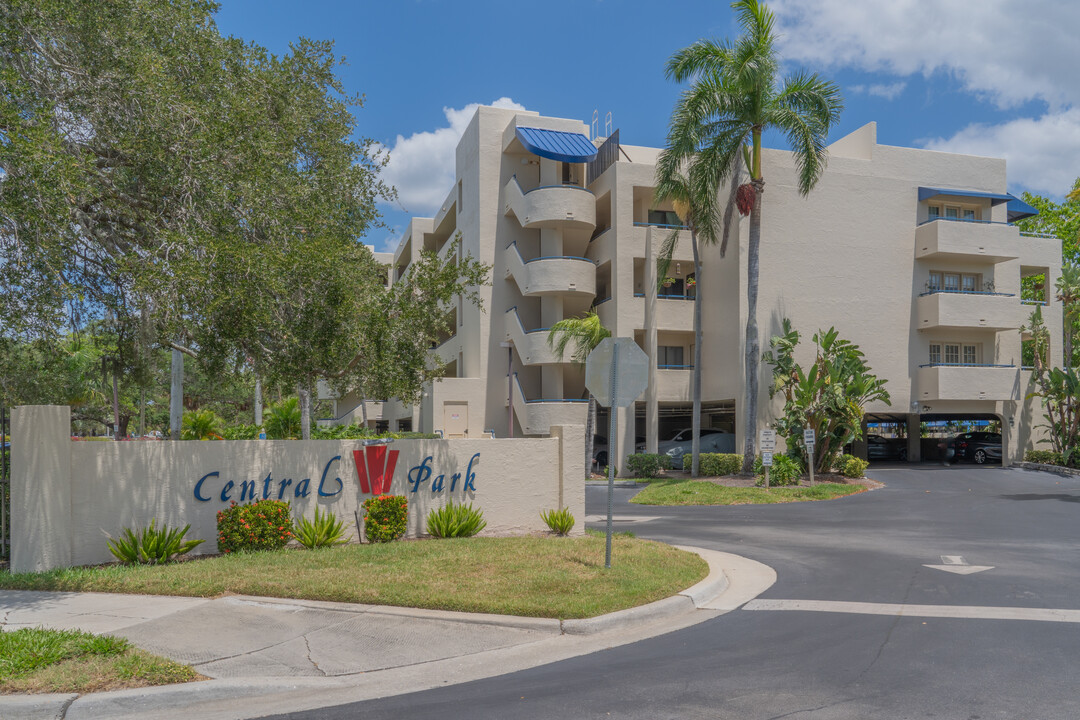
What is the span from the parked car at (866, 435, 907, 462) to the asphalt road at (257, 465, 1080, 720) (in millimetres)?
23423

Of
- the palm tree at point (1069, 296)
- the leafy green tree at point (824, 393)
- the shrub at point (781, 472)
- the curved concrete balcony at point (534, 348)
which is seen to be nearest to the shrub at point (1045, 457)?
the palm tree at point (1069, 296)

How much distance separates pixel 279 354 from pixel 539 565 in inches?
202

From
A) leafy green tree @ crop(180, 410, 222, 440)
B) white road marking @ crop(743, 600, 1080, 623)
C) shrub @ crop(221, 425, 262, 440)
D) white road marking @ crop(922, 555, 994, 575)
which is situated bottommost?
white road marking @ crop(922, 555, 994, 575)

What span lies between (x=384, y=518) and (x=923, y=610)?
7655mm

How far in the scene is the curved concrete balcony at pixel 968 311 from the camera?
3064 centimetres

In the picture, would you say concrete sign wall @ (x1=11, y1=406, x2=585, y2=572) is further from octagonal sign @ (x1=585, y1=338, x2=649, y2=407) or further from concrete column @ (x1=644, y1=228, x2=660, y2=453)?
concrete column @ (x1=644, y1=228, x2=660, y2=453)

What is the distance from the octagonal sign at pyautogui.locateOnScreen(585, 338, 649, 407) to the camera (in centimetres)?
1026

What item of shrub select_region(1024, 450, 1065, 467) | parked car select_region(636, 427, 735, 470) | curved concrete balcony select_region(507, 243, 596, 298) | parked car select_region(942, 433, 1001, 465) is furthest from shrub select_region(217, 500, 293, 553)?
parked car select_region(942, 433, 1001, 465)

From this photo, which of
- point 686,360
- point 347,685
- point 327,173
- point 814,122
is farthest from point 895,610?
point 686,360

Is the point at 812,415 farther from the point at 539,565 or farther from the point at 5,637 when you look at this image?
the point at 5,637

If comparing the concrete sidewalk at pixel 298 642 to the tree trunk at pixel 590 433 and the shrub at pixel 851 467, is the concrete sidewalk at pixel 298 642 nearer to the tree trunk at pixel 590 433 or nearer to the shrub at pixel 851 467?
the shrub at pixel 851 467

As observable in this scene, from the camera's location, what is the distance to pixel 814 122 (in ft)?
85.4

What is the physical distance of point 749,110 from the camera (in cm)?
2638

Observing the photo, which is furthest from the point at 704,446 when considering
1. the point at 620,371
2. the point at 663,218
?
the point at 620,371
